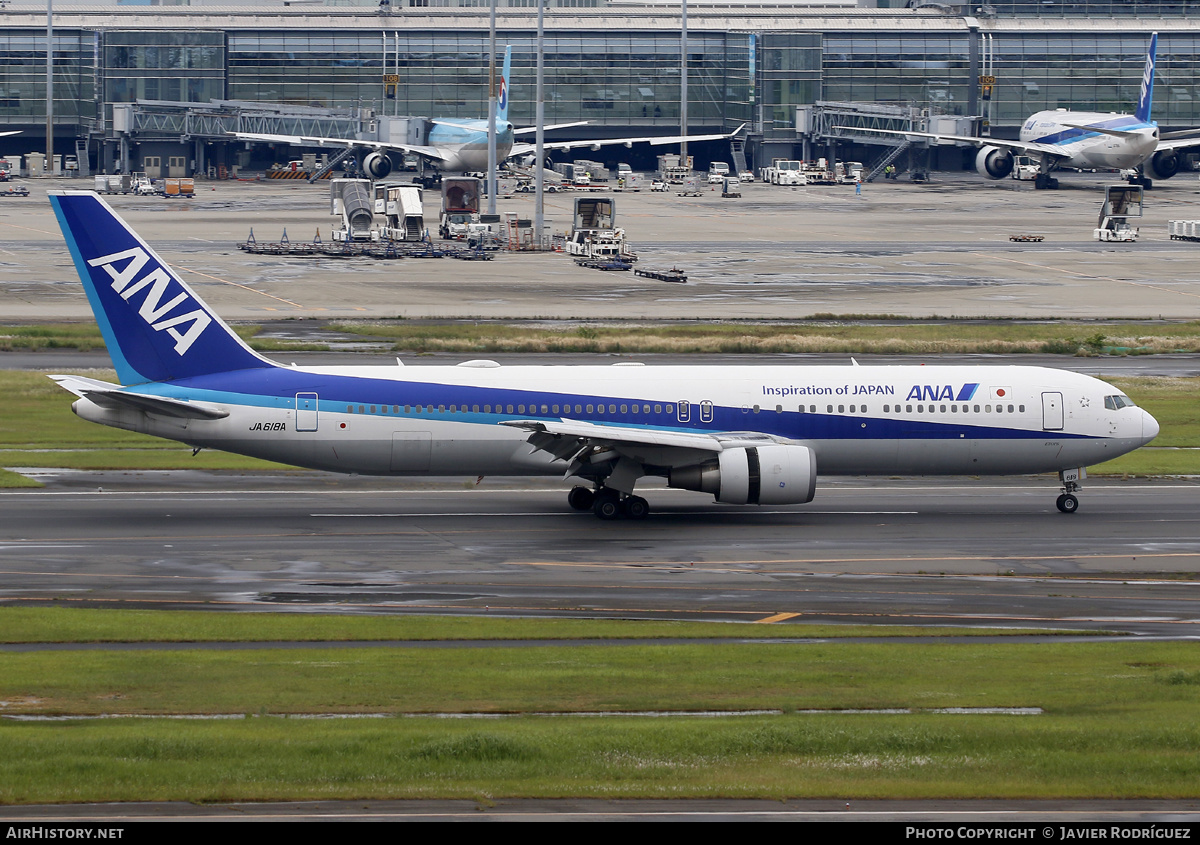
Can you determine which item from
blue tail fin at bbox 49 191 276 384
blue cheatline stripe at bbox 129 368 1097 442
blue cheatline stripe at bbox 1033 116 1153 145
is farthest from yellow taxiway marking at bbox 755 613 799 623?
blue cheatline stripe at bbox 1033 116 1153 145

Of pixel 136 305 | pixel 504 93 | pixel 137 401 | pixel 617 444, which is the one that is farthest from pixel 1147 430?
pixel 504 93

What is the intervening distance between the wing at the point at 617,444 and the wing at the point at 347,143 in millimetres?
141207

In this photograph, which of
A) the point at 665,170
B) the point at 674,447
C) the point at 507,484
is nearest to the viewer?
the point at 674,447

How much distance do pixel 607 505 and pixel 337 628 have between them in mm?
14044

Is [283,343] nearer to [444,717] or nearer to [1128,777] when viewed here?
[444,717]

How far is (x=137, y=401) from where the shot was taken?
39.2 meters

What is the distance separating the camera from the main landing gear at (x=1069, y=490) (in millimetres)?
43156

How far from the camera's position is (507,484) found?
48188 mm

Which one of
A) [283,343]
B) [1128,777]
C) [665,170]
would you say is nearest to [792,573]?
[1128,777]

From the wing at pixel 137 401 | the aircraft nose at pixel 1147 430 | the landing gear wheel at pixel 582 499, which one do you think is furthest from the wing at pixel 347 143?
the aircraft nose at pixel 1147 430

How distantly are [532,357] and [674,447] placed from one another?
29.6 meters

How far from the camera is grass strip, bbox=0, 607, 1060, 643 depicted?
27.5 m

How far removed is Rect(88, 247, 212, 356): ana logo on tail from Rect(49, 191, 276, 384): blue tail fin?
0.03 meters

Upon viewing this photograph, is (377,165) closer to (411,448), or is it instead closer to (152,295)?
(152,295)
